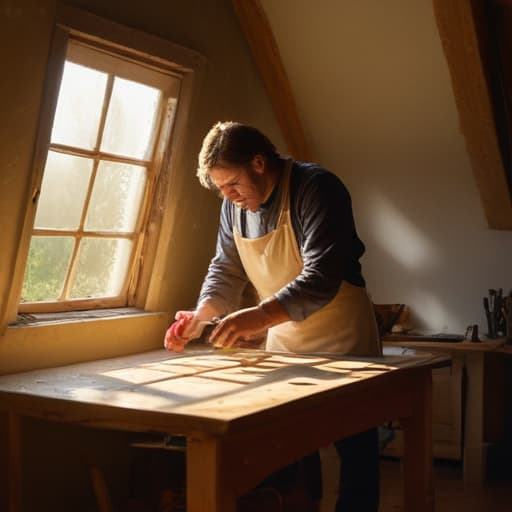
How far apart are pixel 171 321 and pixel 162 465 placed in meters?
0.64

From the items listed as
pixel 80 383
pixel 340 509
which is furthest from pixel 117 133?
pixel 340 509

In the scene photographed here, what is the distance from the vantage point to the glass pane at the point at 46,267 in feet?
10.3

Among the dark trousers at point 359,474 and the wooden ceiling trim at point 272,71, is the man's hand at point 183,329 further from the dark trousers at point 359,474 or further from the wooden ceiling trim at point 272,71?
the wooden ceiling trim at point 272,71

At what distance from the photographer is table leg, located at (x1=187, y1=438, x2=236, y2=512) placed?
2068 mm

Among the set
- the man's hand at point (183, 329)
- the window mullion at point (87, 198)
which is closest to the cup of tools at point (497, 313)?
the man's hand at point (183, 329)

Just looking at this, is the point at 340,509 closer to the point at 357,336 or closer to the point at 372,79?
the point at 357,336

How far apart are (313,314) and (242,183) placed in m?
0.55

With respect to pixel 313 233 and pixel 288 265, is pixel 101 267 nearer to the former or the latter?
pixel 288 265

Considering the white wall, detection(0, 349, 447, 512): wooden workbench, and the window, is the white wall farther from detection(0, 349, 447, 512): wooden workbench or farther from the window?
detection(0, 349, 447, 512): wooden workbench

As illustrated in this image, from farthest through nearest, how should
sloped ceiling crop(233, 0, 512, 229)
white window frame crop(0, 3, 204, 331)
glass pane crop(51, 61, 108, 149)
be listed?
sloped ceiling crop(233, 0, 512, 229) < glass pane crop(51, 61, 108, 149) < white window frame crop(0, 3, 204, 331)

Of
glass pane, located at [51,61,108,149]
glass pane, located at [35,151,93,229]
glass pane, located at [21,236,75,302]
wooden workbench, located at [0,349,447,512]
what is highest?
glass pane, located at [51,61,108,149]

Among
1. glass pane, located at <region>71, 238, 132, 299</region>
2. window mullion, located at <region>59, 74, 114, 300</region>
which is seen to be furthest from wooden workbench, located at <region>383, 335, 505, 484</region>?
window mullion, located at <region>59, 74, 114, 300</region>

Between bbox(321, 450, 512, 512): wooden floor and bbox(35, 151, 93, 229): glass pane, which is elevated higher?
bbox(35, 151, 93, 229): glass pane

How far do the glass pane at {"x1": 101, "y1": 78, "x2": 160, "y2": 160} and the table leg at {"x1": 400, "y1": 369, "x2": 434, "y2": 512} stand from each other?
138cm
